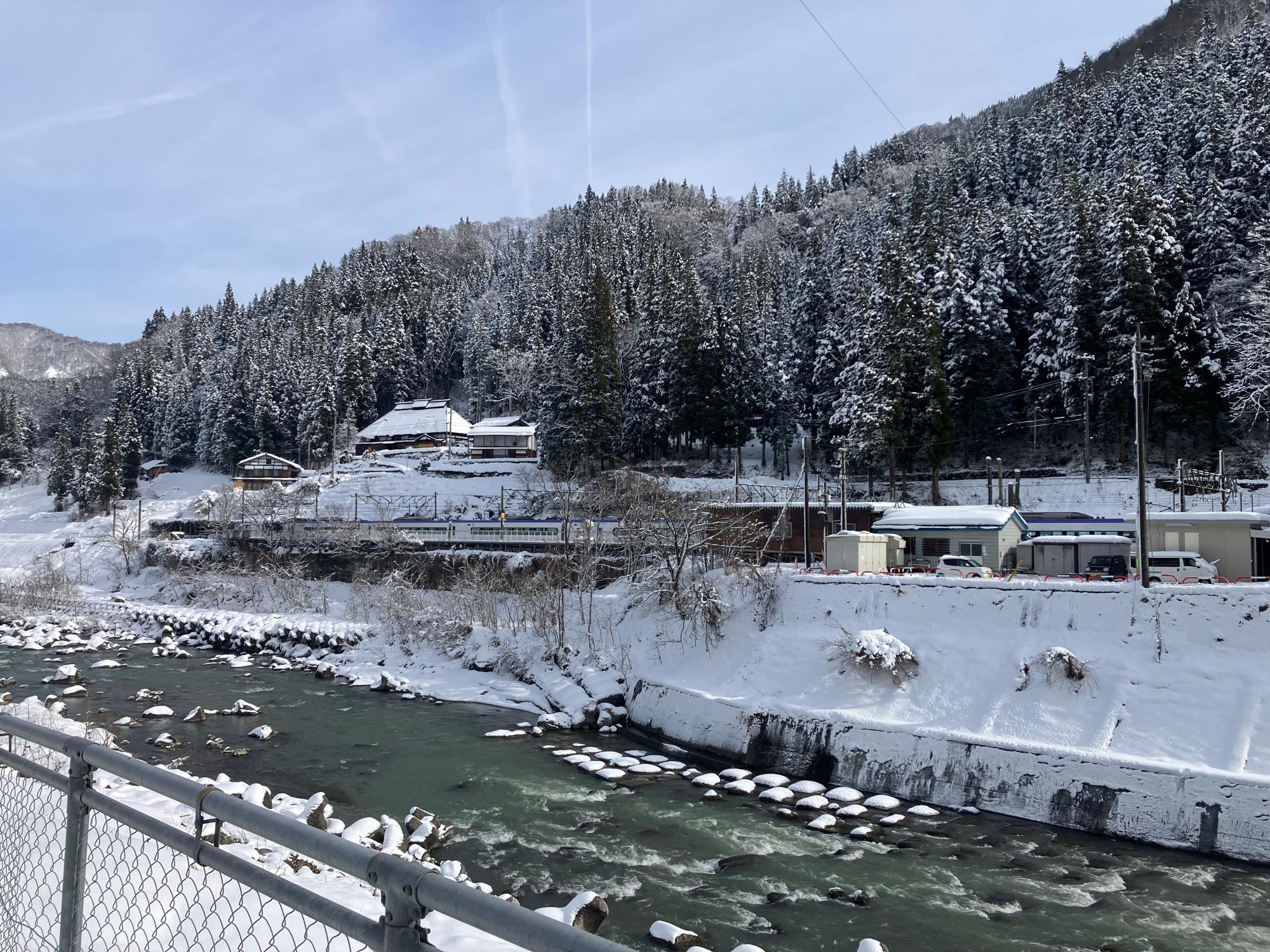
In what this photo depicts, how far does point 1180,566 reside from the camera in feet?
79.6

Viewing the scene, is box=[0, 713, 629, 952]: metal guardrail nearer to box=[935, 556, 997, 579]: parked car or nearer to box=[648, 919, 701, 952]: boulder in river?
box=[648, 919, 701, 952]: boulder in river

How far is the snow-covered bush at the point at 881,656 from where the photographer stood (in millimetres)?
19562

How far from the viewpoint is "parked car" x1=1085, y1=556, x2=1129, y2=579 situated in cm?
2606

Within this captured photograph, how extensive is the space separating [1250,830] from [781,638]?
36.9ft

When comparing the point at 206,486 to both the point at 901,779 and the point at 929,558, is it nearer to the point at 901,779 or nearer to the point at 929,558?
the point at 929,558

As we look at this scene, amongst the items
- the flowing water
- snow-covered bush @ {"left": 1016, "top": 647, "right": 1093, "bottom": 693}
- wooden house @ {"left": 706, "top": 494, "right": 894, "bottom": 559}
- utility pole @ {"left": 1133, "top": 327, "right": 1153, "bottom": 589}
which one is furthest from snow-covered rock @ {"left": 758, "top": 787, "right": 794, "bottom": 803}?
wooden house @ {"left": 706, "top": 494, "right": 894, "bottom": 559}

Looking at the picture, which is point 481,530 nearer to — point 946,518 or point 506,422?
point 946,518

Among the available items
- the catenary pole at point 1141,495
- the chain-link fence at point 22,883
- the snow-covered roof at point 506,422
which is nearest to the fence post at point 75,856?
the chain-link fence at point 22,883

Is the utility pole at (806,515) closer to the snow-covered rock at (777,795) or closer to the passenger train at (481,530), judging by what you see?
the passenger train at (481,530)

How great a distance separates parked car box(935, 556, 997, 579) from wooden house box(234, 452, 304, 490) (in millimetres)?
56692

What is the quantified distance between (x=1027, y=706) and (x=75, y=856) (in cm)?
1872

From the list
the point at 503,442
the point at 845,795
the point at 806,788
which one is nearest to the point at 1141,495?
the point at 845,795

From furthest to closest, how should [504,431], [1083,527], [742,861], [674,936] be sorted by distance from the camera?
[504,431], [1083,527], [742,861], [674,936]

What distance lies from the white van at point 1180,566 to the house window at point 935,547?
320 inches
